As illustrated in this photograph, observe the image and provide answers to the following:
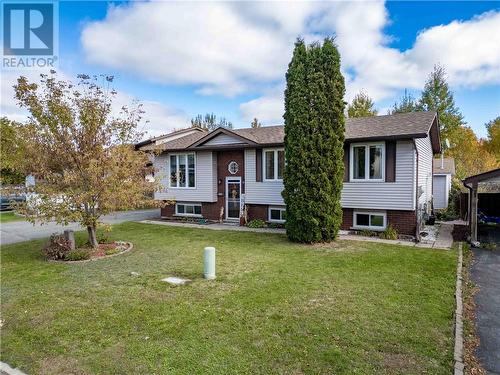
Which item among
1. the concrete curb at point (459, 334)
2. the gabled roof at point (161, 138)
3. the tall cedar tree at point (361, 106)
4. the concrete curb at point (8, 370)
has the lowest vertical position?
the concrete curb at point (8, 370)

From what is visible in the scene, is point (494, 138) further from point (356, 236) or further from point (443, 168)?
point (356, 236)

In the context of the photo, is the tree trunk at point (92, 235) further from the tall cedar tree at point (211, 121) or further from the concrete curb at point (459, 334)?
the tall cedar tree at point (211, 121)

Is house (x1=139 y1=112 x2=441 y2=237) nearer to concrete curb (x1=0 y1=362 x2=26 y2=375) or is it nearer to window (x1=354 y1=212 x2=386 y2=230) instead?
window (x1=354 y1=212 x2=386 y2=230)

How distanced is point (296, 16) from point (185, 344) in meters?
9.88

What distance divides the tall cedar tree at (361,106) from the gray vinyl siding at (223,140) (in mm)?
19557

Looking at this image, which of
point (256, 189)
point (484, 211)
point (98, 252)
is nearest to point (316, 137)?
point (256, 189)

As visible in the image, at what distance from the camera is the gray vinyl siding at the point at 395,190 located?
11195mm

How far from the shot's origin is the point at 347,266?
7.80 m

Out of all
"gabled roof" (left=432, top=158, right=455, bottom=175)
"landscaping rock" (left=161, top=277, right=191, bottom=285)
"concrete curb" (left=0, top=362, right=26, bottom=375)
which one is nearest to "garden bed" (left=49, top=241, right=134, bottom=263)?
"landscaping rock" (left=161, top=277, right=191, bottom=285)

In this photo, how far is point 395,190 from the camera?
1146 centimetres

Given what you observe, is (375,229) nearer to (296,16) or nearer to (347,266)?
(347,266)

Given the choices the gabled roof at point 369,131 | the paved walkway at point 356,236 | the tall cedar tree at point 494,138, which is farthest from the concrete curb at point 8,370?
the tall cedar tree at point 494,138

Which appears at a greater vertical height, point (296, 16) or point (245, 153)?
point (296, 16)

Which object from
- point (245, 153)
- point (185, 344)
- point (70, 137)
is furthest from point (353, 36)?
point (185, 344)
